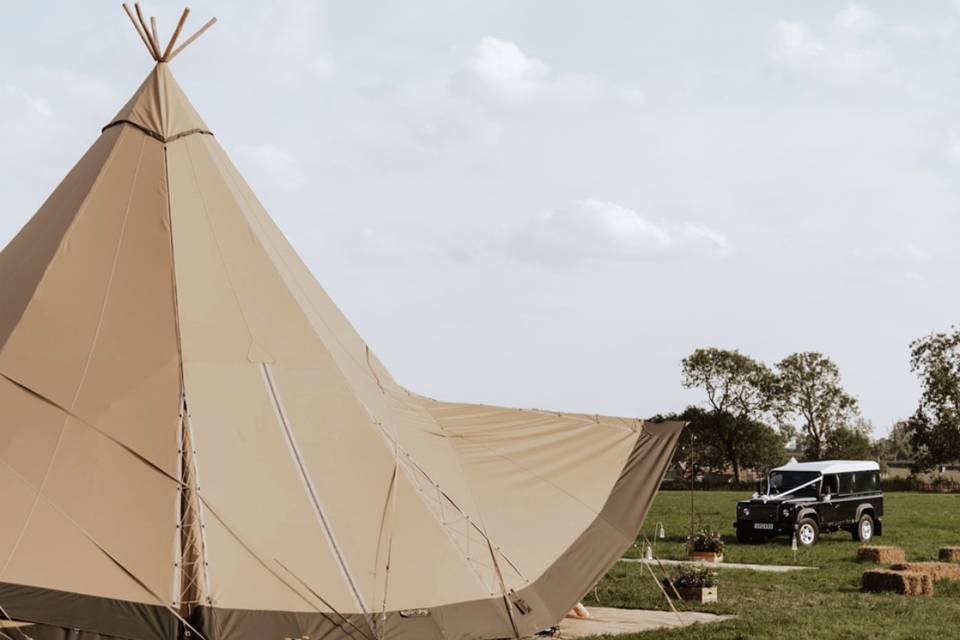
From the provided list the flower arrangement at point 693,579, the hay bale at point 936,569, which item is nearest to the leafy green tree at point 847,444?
the hay bale at point 936,569

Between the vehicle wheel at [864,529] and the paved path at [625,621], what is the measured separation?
12.0m

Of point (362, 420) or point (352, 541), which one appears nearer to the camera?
point (352, 541)

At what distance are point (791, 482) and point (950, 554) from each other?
5200 millimetres

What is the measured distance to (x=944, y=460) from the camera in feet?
202

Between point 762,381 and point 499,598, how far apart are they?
203ft

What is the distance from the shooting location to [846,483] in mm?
23891

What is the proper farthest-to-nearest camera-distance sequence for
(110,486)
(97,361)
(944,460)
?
(944,460) → (97,361) → (110,486)

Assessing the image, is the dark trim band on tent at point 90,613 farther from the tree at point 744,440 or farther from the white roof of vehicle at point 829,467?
the tree at point 744,440

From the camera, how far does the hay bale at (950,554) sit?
18.6 meters

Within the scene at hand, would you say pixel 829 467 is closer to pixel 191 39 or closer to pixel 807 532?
pixel 807 532

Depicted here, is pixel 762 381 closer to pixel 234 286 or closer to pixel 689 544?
pixel 689 544

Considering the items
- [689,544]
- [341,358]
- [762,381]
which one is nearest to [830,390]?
[762,381]

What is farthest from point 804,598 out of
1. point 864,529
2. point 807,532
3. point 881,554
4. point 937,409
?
point 937,409

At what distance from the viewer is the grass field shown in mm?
11586
